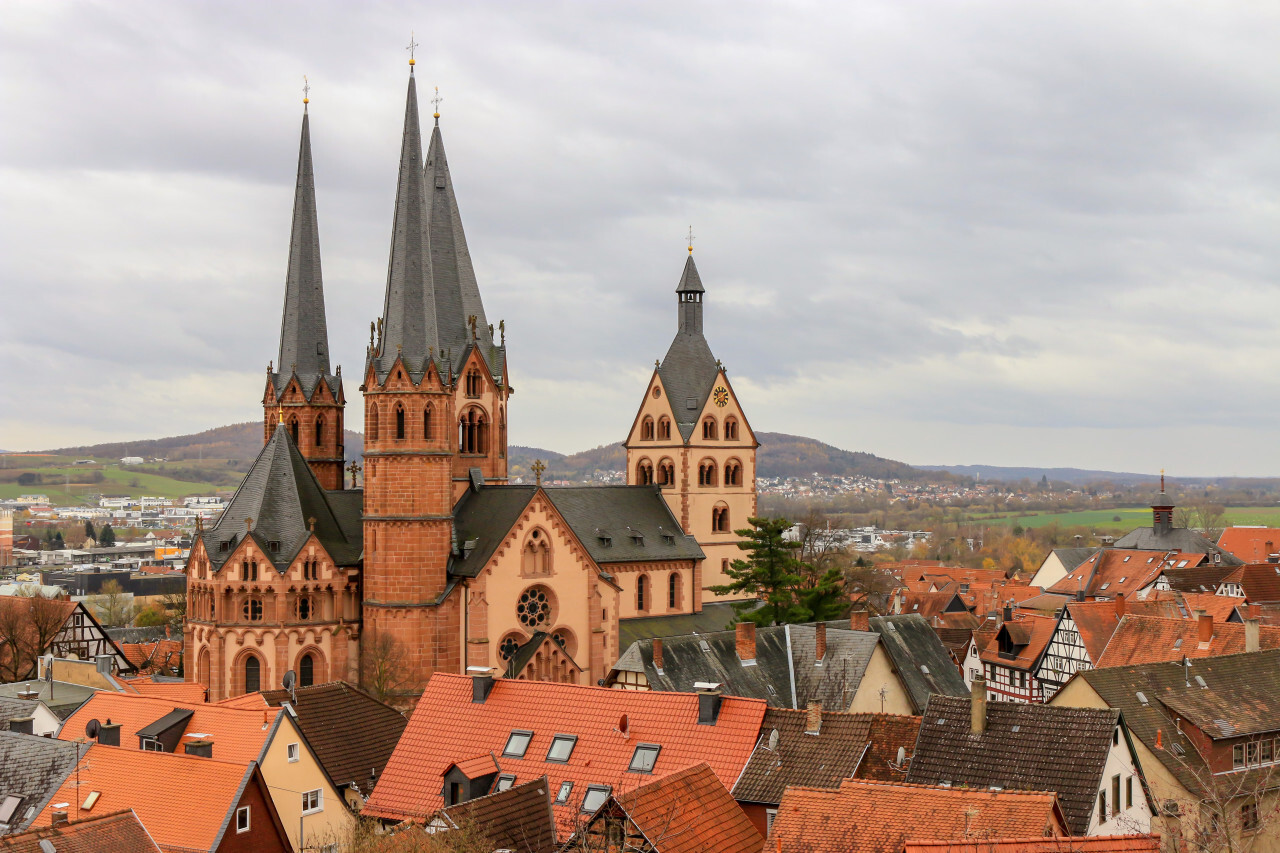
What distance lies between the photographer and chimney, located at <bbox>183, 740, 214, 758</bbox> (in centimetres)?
3469

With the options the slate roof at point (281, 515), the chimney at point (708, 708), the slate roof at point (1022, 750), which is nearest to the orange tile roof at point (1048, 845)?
the slate roof at point (1022, 750)

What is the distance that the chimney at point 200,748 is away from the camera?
34.7 meters

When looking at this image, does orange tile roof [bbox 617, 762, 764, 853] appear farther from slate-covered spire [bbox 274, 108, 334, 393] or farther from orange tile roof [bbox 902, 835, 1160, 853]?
slate-covered spire [bbox 274, 108, 334, 393]

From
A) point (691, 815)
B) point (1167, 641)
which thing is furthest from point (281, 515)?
point (1167, 641)

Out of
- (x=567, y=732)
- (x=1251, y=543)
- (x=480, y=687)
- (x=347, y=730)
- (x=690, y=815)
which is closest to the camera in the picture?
(x=690, y=815)

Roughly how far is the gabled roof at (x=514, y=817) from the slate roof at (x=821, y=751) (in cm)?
460

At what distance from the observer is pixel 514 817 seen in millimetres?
28078

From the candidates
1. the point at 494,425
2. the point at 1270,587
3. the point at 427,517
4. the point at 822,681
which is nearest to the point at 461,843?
the point at 822,681

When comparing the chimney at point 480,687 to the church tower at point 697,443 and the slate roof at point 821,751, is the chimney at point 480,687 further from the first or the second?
the church tower at point 697,443

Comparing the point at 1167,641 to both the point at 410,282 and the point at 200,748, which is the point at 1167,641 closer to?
the point at 410,282

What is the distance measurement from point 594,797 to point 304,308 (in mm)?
40701

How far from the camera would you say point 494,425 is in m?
67.2

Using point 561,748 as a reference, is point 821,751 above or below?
above

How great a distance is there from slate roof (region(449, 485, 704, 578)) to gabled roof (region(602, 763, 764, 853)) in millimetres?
29038
